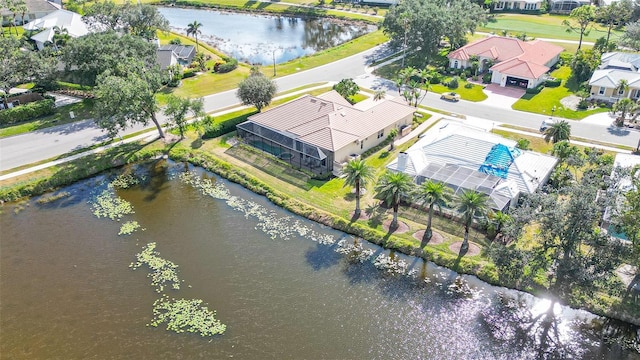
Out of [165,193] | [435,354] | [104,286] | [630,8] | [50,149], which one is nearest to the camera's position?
[435,354]

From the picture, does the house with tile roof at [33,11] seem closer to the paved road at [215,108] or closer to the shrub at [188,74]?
the shrub at [188,74]

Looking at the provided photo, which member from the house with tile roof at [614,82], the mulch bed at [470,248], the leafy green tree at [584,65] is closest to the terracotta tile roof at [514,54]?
the leafy green tree at [584,65]

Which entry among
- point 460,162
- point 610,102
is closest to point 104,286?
point 460,162

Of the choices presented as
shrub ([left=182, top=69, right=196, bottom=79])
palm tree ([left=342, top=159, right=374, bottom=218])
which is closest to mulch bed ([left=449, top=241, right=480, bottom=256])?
palm tree ([left=342, top=159, right=374, bottom=218])

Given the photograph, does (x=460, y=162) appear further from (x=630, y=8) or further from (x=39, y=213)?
(x=630, y=8)

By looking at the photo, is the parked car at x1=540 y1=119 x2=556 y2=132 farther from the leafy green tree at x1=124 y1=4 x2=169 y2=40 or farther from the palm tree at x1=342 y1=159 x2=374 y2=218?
the leafy green tree at x1=124 y1=4 x2=169 y2=40
